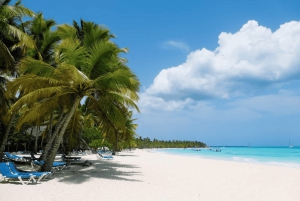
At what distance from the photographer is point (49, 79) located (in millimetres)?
9844

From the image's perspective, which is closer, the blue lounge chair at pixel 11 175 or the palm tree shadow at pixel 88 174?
the blue lounge chair at pixel 11 175

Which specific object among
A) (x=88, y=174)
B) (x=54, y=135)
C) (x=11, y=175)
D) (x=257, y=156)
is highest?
(x=54, y=135)

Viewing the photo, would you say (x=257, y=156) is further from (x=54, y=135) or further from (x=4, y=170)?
(x=4, y=170)

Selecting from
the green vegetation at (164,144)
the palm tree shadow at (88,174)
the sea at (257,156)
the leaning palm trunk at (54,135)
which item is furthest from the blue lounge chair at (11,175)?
the green vegetation at (164,144)

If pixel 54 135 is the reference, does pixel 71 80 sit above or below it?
above

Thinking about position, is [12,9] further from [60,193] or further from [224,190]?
[224,190]

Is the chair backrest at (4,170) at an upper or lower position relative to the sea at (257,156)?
upper

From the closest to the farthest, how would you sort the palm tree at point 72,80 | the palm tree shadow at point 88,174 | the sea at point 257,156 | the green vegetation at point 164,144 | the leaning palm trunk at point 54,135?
the palm tree shadow at point 88,174 → the palm tree at point 72,80 → the leaning palm trunk at point 54,135 → the sea at point 257,156 → the green vegetation at point 164,144

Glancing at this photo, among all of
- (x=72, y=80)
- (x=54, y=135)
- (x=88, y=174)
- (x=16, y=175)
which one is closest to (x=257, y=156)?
(x=88, y=174)

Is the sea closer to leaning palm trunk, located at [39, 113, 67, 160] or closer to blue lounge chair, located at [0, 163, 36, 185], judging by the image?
leaning palm trunk, located at [39, 113, 67, 160]

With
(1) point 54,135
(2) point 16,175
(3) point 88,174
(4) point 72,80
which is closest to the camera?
(2) point 16,175

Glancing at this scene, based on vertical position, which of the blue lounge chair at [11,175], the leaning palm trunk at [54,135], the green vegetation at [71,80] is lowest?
the blue lounge chair at [11,175]

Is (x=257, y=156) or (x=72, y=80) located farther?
(x=257, y=156)

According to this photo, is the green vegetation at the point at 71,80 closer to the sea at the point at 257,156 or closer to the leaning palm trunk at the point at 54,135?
the leaning palm trunk at the point at 54,135
